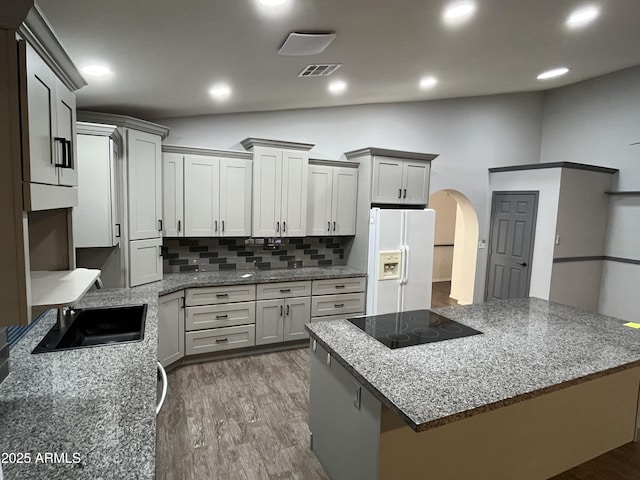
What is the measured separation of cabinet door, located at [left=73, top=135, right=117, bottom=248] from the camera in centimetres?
260

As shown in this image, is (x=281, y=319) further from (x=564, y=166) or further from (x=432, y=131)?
Answer: (x=564, y=166)

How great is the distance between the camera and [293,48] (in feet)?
7.36

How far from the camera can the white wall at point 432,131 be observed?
13.1 ft

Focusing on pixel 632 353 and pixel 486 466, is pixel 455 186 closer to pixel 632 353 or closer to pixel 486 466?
pixel 632 353

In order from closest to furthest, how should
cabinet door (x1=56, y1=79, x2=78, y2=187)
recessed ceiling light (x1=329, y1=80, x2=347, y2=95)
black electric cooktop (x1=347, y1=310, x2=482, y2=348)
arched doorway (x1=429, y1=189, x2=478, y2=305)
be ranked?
cabinet door (x1=56, y1=79, x2=78, y2=187) → black electric cooktop (x1=347, y1=310, x2=482, y2=348) → recessed ceiling light (x1=329, y1=80, x2=347, y2=95) → arched doorway (x1=429, y1=189, x2=478, y2=305)

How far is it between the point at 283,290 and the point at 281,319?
315 mm

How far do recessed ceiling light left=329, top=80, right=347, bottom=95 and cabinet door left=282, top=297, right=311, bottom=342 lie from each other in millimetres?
2181

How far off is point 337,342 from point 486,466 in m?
0.94

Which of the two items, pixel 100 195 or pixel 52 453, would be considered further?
pixel 100 195

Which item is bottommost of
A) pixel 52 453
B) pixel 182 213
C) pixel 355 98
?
pixel 52 453

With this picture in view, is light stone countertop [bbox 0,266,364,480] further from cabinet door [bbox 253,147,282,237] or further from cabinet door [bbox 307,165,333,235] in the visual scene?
cabinet door [bbox 307,165,333,235]

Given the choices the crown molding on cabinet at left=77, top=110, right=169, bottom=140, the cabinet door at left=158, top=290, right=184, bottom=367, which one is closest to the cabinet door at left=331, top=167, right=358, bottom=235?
the cabinet door at left=158, top=290, right=184, bottom=367

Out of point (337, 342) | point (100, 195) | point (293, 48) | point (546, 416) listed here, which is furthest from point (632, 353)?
point (100, 195)

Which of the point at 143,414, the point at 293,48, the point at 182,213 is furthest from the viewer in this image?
the point at 182,213
